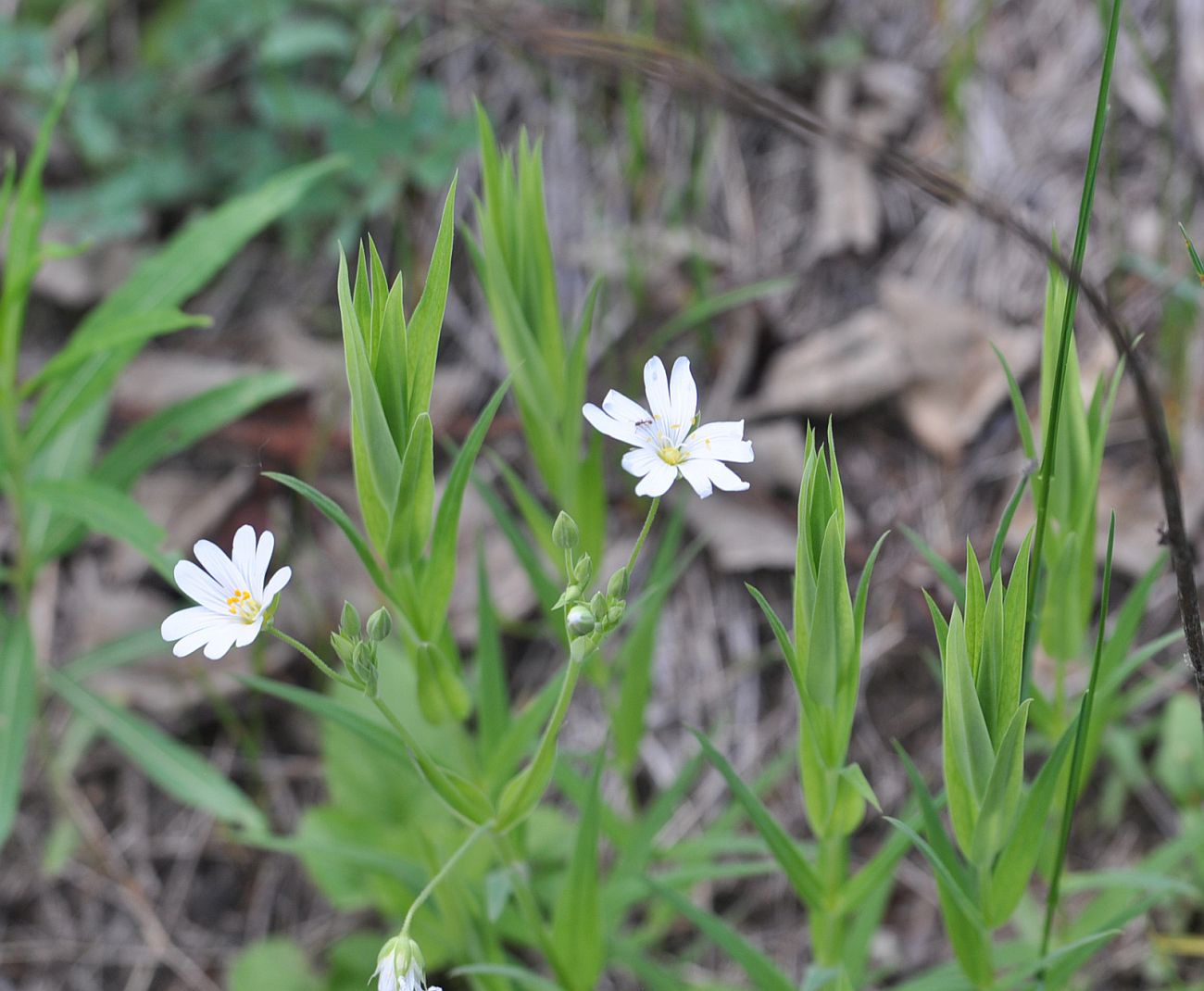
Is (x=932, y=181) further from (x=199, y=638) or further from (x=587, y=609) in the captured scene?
(x=199, y=638)

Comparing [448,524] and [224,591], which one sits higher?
[448,524]

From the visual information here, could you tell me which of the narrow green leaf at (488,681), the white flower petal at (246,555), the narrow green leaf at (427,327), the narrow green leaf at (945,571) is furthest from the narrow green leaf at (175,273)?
the narrow green leaf at (945,571)

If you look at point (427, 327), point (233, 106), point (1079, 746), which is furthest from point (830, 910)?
point (233, 106)

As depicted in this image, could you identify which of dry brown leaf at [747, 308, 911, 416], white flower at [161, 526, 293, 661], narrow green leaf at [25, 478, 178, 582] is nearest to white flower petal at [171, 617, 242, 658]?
white flower at [161, 526, 293, 661]

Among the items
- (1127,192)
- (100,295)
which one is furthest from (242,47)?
(1127,192)

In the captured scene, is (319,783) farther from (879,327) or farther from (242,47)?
(242,47)

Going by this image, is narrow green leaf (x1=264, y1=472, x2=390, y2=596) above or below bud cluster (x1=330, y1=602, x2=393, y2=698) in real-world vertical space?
above

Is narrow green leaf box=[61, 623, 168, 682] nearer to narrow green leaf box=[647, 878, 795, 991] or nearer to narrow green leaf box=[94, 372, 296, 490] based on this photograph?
narrow green leaf box=[94, 372, 296, 490]
